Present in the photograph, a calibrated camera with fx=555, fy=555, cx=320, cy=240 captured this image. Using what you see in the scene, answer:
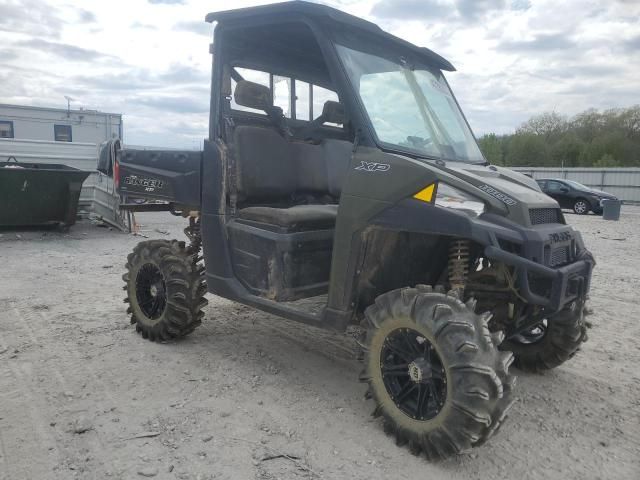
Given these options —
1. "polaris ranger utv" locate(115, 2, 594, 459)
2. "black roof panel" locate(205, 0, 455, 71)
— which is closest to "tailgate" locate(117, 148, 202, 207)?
"polaris ranger utv" locate(115, 2, 594, 459)

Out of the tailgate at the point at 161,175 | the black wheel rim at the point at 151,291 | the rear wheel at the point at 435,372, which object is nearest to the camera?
the rear wheel at the point at 435,372

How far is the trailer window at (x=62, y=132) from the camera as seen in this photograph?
16328 mm

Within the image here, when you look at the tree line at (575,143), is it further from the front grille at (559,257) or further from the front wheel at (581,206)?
the front grille at (559,257)

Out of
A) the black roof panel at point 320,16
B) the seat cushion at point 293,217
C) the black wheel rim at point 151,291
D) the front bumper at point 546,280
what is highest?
the black roof panel at point 320,16

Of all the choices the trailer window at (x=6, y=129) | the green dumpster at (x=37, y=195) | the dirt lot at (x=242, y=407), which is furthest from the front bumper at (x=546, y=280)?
the trailer window at (x=6, y=129)

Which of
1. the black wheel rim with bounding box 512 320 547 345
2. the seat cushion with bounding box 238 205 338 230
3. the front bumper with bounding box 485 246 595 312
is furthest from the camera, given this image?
the black wheel rim with bounding box 512 320 547 345

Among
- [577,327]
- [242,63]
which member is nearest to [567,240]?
[577,327]

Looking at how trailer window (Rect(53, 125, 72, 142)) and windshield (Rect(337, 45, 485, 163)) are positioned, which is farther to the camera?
trailer window (Rect(53, 125, 72, 142))

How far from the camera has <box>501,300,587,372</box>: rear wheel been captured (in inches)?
156

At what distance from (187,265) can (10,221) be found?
287 inches

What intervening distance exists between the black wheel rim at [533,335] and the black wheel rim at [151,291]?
2906 mm

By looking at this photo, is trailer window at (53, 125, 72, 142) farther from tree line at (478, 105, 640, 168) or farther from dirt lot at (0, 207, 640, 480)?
tree line at (478, 105, 640, 168)

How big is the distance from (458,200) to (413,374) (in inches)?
39.9

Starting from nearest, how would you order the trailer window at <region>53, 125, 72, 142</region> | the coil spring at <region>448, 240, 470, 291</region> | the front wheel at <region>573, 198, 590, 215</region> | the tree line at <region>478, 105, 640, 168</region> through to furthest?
1. the coil spring at <region>448, 240, 470, 291</region>
2. the trailer window at <region>53, 125, 72, 142</region>
3. the front wheel at <region>573, 198, 590, 215</region>
4. the tree line at <region>478, 105, 640, 168</region>
